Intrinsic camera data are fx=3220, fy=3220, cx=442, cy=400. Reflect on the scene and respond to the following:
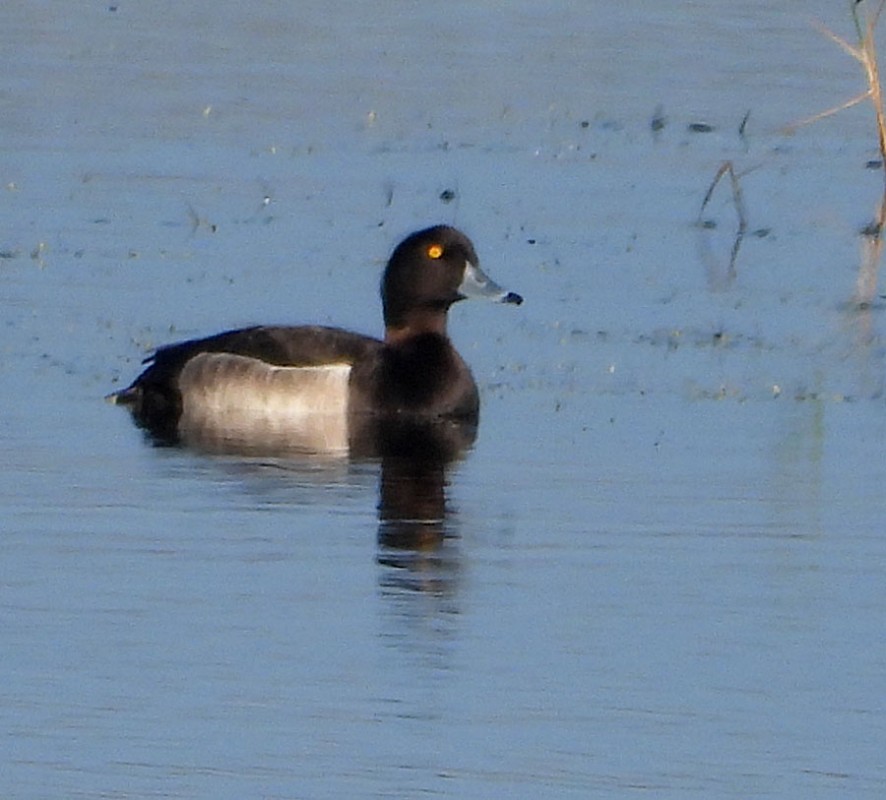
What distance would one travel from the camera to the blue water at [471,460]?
324 inches

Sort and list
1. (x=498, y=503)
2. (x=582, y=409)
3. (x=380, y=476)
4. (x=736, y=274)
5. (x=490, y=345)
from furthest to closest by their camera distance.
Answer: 1. (x=736, y=274)
2. (x=490, y=345)
3. (x=582, y=409)
4. (x=380, y=476)
5. (x=498, y=503)

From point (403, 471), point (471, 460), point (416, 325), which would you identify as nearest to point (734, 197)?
point (416, 325)

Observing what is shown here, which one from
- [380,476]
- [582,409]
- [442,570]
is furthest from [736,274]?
[442,570]

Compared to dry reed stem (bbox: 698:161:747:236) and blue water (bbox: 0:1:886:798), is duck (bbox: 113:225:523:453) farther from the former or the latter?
dry reed stem (bbox: 698:161:747:236)

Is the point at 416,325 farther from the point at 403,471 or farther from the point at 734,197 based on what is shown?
the point at 734,197

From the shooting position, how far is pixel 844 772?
7.95 m

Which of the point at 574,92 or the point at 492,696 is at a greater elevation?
the point at 574,92

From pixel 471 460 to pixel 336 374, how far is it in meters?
1.66

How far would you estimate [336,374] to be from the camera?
14.1m

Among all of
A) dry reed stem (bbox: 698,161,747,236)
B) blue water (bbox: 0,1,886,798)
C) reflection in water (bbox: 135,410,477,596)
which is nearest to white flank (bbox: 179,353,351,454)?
reflection in water (bbox: 135,410,477,596)

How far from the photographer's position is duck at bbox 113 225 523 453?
13695 millimetres

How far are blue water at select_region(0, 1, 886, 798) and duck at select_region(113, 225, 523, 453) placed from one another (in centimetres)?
26

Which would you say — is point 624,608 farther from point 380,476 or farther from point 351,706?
point 380,476

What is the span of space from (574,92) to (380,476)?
12.0 m
